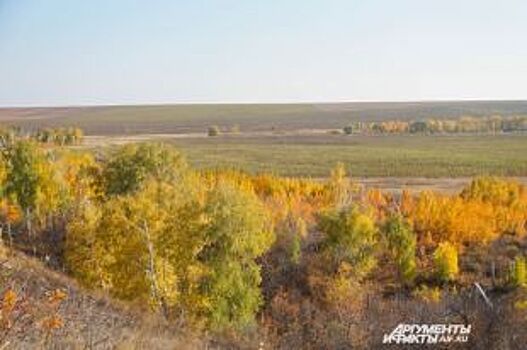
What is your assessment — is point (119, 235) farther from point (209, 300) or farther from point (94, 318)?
point (94, 318)

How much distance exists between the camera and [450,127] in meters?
155

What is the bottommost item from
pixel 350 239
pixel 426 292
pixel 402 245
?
pixel 426 292

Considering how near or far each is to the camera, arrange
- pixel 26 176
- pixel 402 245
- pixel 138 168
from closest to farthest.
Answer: pixel 138 168 → pixel 26 176 → pixel 402 245

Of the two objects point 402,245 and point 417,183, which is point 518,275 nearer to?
point 402,245

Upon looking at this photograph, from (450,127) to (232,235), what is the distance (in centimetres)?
13569

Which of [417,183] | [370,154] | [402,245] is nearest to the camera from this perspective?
[402,245]

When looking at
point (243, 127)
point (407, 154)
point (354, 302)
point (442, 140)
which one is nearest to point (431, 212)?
point (354, 302)

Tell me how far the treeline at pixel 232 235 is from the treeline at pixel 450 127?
9618cm

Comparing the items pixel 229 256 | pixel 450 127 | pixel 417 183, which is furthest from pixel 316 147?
pixel 229 256

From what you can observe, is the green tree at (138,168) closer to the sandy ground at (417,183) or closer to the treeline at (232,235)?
the treeline at (232,235)

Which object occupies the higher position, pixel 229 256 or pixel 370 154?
pixel 229 256

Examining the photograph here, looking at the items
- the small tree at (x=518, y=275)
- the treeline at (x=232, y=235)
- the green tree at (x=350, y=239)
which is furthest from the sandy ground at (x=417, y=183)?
the green tree at (x=350, y=239)

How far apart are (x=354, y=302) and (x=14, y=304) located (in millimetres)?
25744

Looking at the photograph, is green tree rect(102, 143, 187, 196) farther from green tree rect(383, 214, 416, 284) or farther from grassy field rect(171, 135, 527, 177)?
grassy field rect(171, 135, 527, 177)
